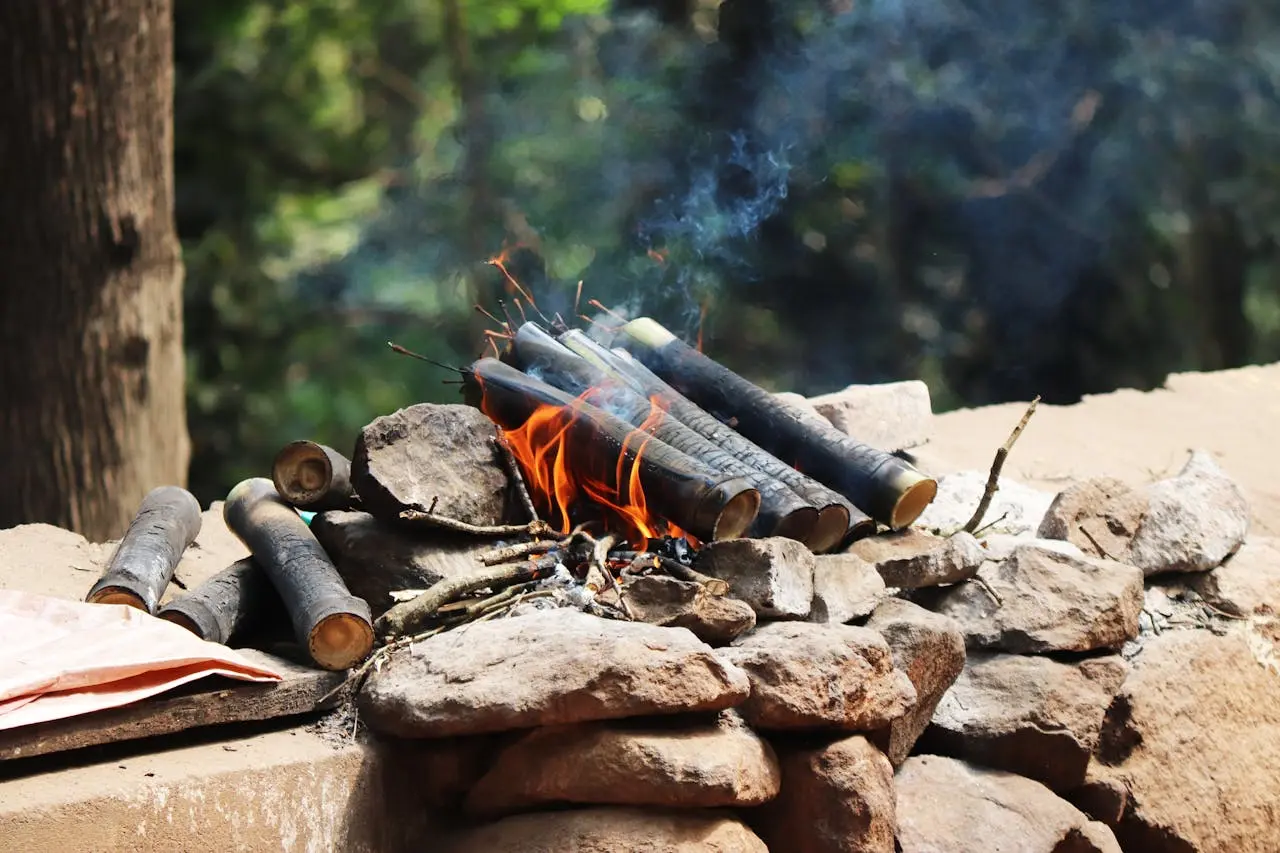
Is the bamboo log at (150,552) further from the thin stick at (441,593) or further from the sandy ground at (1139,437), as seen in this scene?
the sandy ground at (1139,437)

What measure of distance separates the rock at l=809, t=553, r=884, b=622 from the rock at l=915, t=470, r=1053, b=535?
2.22 feet

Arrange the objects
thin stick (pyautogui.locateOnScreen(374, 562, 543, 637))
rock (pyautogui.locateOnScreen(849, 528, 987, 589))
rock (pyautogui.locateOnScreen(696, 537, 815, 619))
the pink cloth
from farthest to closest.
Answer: rock (pyautogui.locateOnScreen(849, 528, 987, 589)) → rock (pyautogui.locateOnScreen(696, 537, 815, 619)) → thin stick (pyautogui.locateOnScreen(374, 562, 543, 637)) → the pink cloth

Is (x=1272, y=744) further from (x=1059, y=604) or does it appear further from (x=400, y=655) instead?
(x=400, y=655)

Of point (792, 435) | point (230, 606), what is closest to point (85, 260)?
point (230, 606)

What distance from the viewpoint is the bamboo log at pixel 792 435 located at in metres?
3.57

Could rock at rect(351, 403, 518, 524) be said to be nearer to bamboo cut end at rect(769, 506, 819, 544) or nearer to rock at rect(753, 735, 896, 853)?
bamboo cut end at rect(769, 506, 819, 544)

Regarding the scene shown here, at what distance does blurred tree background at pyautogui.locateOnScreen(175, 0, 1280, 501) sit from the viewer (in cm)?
860

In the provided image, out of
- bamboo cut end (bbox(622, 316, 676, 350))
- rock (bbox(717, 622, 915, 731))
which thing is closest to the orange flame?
rock (bbox(717, 622, 915, 731))

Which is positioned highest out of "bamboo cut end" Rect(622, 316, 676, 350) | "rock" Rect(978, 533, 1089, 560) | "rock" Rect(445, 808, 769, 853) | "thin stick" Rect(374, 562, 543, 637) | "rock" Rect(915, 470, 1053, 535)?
"bamboo cut end" Rect(622, 316, 676, 350)

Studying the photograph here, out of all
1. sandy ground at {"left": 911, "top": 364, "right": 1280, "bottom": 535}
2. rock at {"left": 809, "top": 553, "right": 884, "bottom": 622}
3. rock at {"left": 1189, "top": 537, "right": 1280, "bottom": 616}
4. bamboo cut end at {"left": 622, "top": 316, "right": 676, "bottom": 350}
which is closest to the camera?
rock at {"left": 809, "top": 553, "right": 884, "bottom": 622}

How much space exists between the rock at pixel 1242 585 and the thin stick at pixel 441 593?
77.0 inches

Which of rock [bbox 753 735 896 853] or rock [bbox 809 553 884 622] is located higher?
rock [bbox 809 553 884 622]

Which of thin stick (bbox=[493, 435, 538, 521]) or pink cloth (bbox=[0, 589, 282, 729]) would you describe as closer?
pink cloth (bbox=[0, 589, 282, 729])

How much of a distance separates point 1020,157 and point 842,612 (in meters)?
6.73
